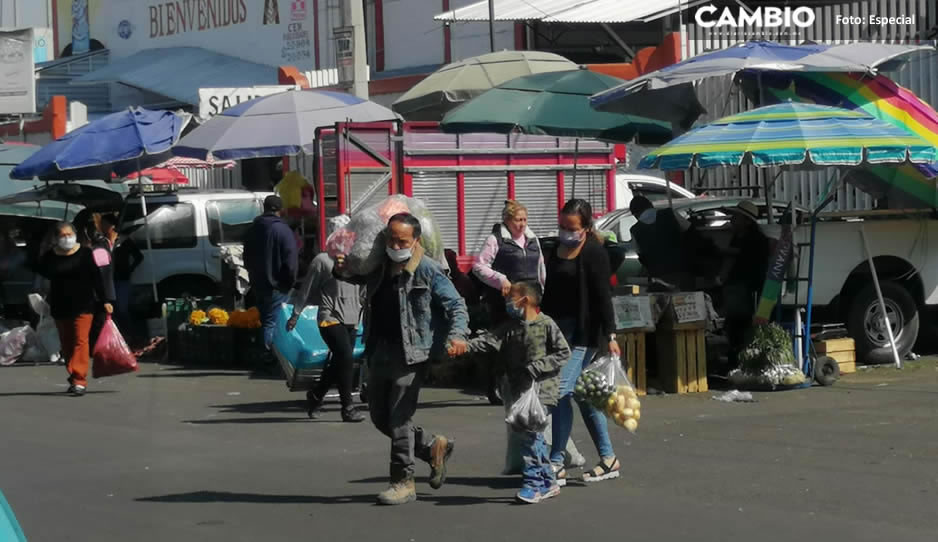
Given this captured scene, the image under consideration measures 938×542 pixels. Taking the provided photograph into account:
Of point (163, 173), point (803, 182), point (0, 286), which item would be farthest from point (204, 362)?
point (163, 173)

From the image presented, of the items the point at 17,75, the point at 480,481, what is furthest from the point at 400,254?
the point at 17,75

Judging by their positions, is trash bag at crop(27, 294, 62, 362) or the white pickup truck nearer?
the white pickup truck

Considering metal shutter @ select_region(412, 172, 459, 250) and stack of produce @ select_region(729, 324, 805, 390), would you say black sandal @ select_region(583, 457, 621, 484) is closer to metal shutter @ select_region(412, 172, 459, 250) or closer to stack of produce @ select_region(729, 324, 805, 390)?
stack of produce @ select_region(729, 324, 805, 390)

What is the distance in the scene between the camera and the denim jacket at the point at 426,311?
28.8ft

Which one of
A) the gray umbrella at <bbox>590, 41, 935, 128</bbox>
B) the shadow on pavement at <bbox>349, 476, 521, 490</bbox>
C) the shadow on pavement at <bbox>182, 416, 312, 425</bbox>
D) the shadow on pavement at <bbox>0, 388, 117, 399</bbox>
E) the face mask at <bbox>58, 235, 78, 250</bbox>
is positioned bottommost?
the shadow on pavement at <bbox>0, 388, 117, 399</bbox>

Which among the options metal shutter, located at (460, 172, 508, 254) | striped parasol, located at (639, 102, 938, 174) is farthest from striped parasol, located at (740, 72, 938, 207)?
metal shutter, located at (460, 172, 508, 254)

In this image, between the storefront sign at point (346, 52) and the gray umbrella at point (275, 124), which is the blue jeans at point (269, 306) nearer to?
the gray umbrella at point (275, 124)

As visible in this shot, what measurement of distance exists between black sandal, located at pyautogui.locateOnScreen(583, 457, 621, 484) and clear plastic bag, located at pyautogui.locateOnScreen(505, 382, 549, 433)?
0.77 metres

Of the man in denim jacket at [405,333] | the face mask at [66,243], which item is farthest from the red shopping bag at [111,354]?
the man in denim jacket at [405,333]

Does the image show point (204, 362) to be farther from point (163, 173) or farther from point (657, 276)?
point (163, 173)

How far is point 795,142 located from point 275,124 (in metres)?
7.23

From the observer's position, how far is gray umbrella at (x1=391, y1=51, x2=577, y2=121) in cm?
1894

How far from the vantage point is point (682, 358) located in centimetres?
1361

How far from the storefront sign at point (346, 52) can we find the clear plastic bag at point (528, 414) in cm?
1104
